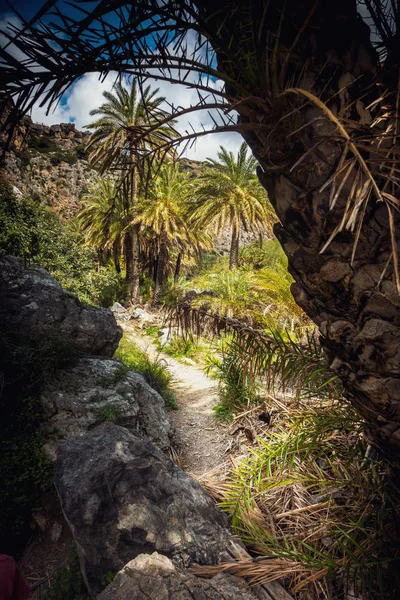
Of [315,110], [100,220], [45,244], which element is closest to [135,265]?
[100,220]

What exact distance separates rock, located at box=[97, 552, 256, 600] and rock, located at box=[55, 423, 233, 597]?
0.32 meters

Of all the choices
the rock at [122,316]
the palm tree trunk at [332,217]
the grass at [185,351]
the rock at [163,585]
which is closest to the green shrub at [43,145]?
the rock at [122,316]

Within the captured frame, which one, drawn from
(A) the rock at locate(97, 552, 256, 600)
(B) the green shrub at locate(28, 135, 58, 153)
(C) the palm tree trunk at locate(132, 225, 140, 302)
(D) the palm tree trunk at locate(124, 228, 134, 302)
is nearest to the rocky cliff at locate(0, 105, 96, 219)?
(B) the green shrub at locate(28, 135, 58, 153)

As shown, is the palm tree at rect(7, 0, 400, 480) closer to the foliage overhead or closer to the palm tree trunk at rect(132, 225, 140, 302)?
the foliage overhead

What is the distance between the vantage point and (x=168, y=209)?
1661 centimetres

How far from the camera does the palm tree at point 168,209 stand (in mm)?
15836

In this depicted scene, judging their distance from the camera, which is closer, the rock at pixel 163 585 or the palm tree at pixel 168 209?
the rock at pixel 163 585

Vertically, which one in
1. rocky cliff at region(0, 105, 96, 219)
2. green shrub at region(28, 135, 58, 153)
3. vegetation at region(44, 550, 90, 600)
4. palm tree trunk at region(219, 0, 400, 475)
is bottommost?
vegetation at region(44, 550, 90, 600)

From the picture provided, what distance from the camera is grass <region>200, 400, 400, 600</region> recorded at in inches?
69.2

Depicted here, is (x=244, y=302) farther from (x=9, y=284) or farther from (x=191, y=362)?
(x=9, y=284)

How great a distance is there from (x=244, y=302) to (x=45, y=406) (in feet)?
27.9

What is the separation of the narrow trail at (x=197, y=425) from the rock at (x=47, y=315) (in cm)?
231

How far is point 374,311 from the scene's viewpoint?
3.59 feet

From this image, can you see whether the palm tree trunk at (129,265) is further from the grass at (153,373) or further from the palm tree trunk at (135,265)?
the grass at (153,373)
